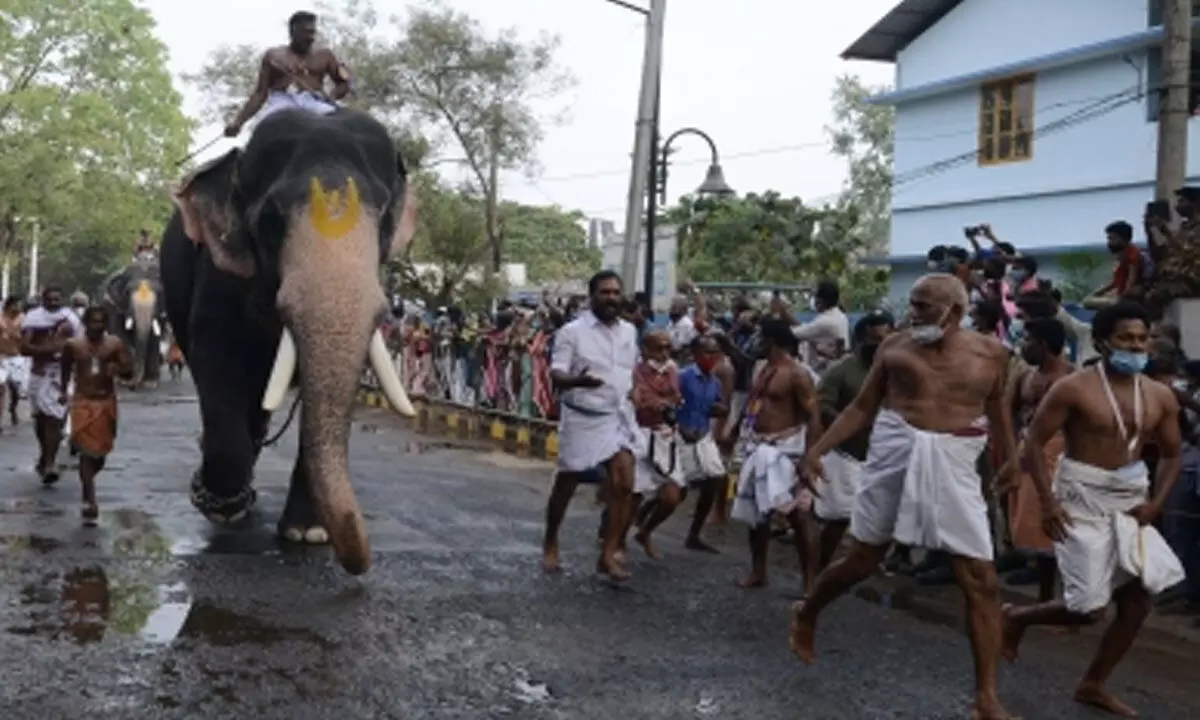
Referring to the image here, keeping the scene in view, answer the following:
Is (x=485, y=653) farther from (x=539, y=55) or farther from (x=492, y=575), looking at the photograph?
(x=539, y=55)

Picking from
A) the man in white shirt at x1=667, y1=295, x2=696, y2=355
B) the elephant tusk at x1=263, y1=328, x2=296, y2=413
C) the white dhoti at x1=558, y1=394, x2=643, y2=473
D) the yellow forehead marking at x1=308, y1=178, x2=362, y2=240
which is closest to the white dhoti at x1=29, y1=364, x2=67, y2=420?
the man in white shirt at x1=667, y1=295, x2=696, y2=355

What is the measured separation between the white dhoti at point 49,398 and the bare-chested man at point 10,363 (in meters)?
4.56

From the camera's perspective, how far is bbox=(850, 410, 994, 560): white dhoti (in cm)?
644

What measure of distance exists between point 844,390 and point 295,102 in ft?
12.0

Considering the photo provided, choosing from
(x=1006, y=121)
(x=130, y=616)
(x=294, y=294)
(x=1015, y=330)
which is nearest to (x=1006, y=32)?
(x=1006, y=121)

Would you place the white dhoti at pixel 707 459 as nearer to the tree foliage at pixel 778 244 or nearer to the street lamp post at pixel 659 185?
the street lamp post at pixel 659 185

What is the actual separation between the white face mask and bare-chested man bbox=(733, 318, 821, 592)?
253 centimetres

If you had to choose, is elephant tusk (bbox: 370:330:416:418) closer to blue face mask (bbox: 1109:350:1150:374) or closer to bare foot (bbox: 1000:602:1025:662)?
bare foot (bbox: 1000:602:1025:662)

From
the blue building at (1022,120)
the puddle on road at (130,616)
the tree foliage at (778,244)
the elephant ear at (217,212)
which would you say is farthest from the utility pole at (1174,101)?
the tree foliage at (778,244)

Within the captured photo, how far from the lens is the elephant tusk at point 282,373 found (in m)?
7.64

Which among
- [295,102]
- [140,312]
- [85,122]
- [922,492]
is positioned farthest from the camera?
[85,122]

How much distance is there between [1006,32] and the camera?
2911cm

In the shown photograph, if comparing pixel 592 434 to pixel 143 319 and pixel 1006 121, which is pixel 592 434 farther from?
pixel 1006 121

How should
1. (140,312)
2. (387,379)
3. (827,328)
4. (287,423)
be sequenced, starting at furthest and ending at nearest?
1. (140,312)
2. (827,328)
3. (287,423)
4. (387,379)
